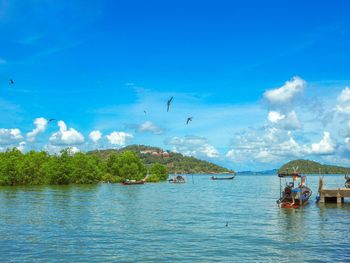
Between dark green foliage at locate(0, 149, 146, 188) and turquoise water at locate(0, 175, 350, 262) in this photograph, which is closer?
turquoise water at locate(0, 175, 350, 262)

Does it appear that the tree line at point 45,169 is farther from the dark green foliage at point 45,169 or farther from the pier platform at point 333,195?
the pier platform at point 333,195

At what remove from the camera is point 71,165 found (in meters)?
172

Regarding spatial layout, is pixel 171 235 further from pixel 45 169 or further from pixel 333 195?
pixel 45 169

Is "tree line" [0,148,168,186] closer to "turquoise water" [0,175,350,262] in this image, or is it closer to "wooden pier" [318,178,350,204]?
"turquoise water" [0,175,350,262]

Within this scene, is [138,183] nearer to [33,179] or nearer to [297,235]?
[33,179]

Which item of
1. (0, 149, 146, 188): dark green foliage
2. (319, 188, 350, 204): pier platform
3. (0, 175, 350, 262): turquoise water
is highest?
(0, 149, 146, 188): dark green foliage

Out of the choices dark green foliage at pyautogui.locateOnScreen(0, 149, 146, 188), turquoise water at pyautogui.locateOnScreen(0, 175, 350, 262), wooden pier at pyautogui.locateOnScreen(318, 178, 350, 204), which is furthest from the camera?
dark green foliage at pyautogui.locateOnScreen(0, 149, 146, 188)

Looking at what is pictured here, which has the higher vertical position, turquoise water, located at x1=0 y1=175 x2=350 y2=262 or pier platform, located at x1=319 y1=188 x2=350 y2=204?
pier platform, located at x1=319 y1=188 x2=350 y2=204

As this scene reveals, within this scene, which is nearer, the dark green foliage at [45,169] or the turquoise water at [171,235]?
the turquoise water at [171,235]

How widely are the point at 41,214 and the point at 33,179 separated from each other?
352 feet

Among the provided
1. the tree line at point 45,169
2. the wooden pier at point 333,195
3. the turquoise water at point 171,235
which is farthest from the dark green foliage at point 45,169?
the wooden pier at point 333,195

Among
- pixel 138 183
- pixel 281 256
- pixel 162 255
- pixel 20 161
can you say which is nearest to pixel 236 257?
pixel 281 256

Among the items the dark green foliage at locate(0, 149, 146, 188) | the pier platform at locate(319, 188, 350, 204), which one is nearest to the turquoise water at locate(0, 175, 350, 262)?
the pier platform at locate(319, 188, 350, 204)

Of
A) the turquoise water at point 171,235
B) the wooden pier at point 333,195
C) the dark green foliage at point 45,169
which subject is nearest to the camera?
the turquoise water at point 171,235
